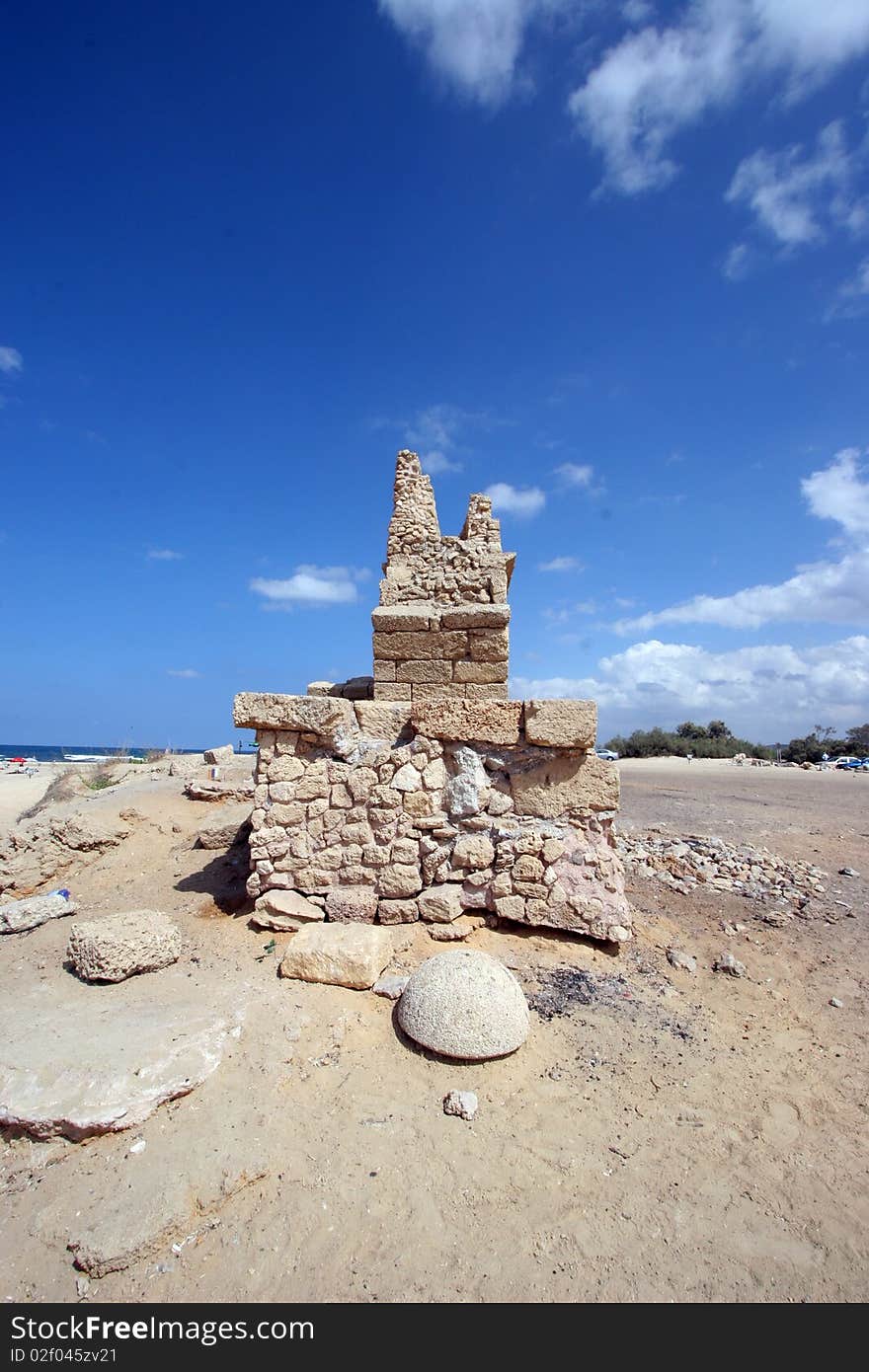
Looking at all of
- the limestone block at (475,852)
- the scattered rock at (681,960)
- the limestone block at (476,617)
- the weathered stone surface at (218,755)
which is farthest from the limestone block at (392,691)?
the weathered stone surface at (218,755)

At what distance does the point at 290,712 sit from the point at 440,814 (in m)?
1.44

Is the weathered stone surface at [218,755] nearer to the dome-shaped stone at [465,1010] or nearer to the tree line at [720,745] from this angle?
the dome-shaped stone at [465,1010]

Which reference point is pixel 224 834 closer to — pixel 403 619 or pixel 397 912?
pixel 397 912

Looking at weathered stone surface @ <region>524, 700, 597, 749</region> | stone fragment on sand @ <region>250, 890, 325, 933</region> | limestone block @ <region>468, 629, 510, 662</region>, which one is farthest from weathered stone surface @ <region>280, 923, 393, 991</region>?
limestone block @ <region>468, 629, 510, 662</region>

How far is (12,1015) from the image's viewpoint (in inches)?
135

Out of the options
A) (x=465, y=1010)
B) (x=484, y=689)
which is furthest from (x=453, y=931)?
(x=484, y=689)

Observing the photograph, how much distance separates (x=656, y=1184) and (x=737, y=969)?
8.43ft

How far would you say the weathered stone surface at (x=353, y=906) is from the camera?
4598mm

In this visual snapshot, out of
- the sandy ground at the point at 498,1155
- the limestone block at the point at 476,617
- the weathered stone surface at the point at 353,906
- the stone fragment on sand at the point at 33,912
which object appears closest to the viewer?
the sandy ground at the point at 498,1155

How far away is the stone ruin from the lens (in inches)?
181

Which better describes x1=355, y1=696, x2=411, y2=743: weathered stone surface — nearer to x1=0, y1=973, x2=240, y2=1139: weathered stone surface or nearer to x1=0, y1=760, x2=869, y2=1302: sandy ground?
x1=0, y1=760, x2=869, y2=1302: sandy ground

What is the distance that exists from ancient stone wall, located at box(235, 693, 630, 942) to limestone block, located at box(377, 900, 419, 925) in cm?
2

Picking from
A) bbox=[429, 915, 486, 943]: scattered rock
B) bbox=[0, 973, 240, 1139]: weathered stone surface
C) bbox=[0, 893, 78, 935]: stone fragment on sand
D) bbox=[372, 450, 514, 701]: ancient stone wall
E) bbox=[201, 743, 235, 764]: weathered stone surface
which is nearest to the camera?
bbox=[0, 973, 240, 1139]: weathered stone surface

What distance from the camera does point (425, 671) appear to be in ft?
18.0
